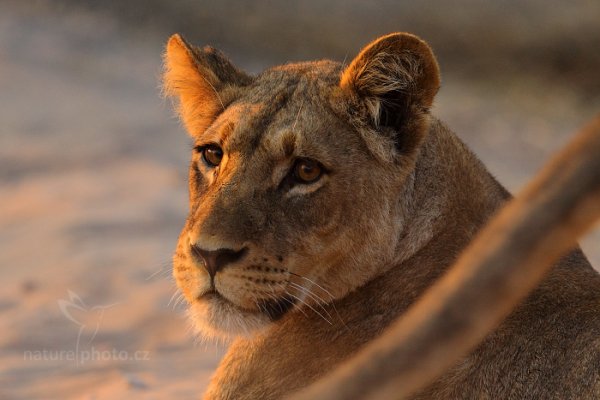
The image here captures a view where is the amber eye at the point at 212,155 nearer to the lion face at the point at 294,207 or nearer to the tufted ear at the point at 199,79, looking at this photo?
the lion face at the point at 294,207

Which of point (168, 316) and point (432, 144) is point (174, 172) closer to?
point (168, 316)

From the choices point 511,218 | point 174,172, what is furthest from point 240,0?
point 511,218

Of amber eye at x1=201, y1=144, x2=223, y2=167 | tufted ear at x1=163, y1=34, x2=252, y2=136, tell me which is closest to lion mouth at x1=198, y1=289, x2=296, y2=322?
amber eye at x1=201, y1=144, x2=223, y2=167

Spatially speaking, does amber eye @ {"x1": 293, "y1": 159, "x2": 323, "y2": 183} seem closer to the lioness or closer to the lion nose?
the lioness

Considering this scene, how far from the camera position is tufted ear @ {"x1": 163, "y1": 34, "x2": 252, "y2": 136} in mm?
4363

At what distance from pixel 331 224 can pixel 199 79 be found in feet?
3.13

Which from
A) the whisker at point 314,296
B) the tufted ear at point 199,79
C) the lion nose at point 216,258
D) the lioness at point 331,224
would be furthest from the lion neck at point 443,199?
the tufted ear at point 199,79

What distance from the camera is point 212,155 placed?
13.4 ft

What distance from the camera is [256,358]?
13.1 ft

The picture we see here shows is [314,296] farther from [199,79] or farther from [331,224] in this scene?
[199,79]

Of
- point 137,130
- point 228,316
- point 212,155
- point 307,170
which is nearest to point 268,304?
point 228,316

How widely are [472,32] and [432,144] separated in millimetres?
7285

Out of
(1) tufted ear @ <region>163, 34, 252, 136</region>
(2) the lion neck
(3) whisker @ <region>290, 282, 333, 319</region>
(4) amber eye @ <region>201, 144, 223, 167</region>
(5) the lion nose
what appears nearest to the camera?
(5) the lion nose

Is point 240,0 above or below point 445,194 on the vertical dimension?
above
